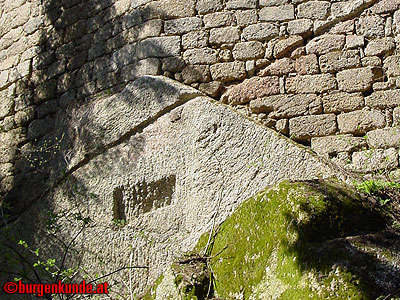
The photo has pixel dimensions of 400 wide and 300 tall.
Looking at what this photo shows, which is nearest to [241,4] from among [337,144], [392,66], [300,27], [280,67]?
[300,27]

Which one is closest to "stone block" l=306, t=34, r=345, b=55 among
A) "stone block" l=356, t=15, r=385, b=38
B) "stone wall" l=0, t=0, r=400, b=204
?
"stone wall" l=0, t=0, r=400, b=204

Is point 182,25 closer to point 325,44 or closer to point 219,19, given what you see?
point 219,19

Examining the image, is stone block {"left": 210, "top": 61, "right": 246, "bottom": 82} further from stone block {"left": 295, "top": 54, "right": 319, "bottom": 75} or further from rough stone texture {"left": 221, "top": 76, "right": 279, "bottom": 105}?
stone block {"left": 295, "top": 54, "right": 319, "bottom": 75}

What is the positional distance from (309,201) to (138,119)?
1.76m

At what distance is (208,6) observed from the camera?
178 inches

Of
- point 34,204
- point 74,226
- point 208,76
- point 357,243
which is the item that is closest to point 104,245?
point 74,226

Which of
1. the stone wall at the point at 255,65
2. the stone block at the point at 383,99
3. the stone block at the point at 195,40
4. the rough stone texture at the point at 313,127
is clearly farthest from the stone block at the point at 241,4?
the stone block at the point at 383,99

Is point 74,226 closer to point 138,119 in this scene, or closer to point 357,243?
point 138,119

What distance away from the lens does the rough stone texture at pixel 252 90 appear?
4.21 metres

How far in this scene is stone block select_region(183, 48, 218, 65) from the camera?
440cm

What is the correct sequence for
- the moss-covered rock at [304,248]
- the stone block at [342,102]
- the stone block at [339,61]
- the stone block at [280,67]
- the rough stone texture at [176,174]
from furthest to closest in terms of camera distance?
the stone block at [280,67] < the stone block at [339,61] < the stone block at [342,102] < the rough stone texture at [176,174] < the moss-covered rock at [304,248]

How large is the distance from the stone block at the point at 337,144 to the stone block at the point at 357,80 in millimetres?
393

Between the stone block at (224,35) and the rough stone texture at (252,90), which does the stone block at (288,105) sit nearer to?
the rough stone texture at (252,90)

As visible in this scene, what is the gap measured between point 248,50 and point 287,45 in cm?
32
